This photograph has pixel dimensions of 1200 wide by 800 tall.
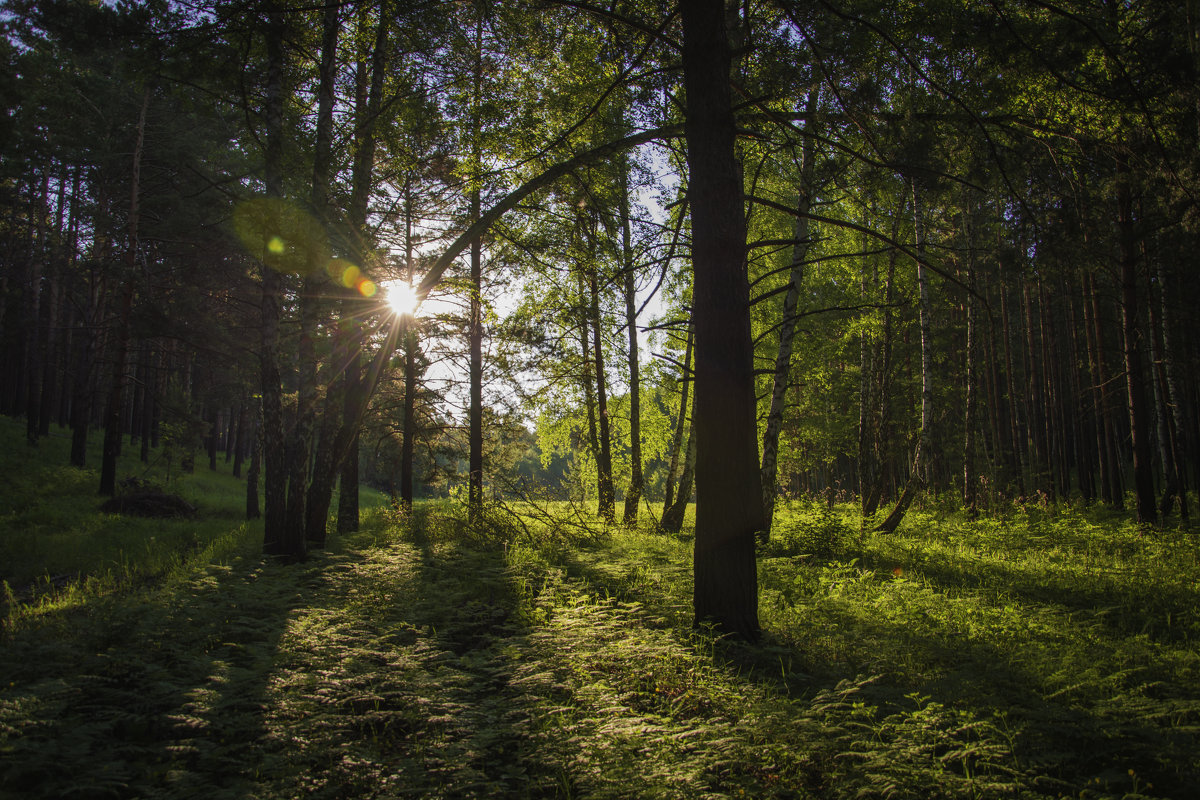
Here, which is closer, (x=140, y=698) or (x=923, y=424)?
(x=140, y=698)

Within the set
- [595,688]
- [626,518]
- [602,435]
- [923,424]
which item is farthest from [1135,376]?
[595,688]

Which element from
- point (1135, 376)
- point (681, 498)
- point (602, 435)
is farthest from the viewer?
point (602, 435)

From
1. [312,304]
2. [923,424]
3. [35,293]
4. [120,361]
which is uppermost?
[35,293]

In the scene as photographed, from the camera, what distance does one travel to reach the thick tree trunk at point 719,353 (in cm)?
502

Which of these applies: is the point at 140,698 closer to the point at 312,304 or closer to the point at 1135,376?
the point at 312,304

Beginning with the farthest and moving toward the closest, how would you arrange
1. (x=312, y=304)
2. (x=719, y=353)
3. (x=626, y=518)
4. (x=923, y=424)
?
1. (x=626, y=518)
2. (x=923, y=424)
3. (x=312, y=304)
4. (x=719, y=353)

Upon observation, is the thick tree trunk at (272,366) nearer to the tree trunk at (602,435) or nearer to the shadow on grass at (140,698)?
the shadow on grass at (140,698)

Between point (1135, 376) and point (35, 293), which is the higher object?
point (35, 293)

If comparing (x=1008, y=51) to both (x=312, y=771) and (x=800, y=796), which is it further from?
(x=312, y=771)

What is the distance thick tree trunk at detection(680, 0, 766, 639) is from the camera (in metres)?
5.02

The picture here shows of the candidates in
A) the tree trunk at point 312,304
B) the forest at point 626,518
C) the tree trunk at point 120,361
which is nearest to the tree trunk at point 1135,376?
the forest at point 626,518

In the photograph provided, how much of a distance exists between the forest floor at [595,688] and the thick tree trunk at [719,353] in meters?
0.56

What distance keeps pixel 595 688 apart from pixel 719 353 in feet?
9.66

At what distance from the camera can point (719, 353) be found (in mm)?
5109
